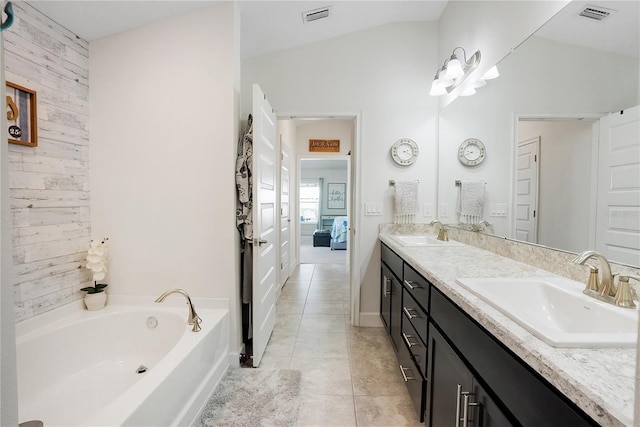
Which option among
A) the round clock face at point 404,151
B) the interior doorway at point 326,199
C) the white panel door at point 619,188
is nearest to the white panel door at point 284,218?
the interior doorway at point 326,199

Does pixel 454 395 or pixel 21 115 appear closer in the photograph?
pixel 454 395

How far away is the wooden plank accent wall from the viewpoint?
1.51 m

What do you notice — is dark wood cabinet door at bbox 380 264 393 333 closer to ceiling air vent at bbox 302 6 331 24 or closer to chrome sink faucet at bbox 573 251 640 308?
chrome sink faucet at bbox 573 251 640 308

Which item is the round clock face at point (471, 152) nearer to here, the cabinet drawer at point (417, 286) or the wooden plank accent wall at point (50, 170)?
the cabinet drawer at point (417, 286)

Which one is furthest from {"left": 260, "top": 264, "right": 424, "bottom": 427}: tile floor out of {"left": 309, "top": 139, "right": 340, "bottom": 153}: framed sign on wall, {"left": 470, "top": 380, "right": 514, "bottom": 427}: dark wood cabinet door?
{"left": 309, "top": 139, "right": 340, "bottom": 153}: framed sign on wall

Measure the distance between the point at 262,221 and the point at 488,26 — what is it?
2035 millimetres

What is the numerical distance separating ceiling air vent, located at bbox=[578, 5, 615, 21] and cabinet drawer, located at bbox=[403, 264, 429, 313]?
1261mm

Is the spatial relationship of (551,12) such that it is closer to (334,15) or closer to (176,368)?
(334,15)

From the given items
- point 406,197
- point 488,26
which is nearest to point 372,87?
point 488,26

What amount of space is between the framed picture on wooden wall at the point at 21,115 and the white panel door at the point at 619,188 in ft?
8.94

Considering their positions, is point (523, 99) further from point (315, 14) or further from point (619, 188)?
point (315, 14)

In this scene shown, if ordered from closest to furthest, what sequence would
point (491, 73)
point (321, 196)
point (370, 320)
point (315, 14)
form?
point (491, 73)
point (315, 14)
point (370, 320)
point (321, 196)

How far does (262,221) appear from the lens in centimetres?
203

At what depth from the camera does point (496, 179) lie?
1.72 meters
